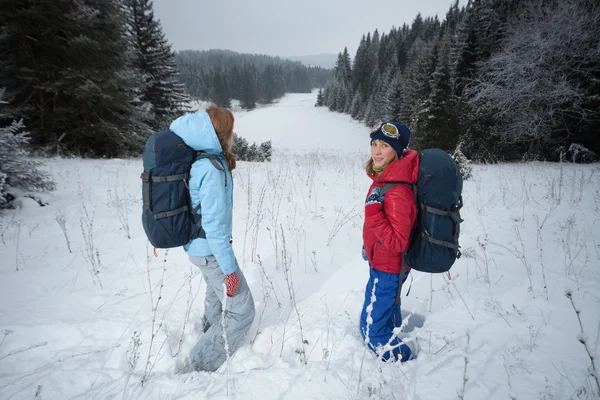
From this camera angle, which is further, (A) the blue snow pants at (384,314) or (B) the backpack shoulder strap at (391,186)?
(A) the blue snow pants at (384,314)

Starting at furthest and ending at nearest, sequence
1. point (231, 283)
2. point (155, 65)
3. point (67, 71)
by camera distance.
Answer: point (155, 65) < point (67, 71) < point (231, 283)

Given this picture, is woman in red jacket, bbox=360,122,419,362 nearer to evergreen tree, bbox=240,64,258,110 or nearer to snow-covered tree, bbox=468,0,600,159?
snow-covered tree, bbox=468,0,600,159

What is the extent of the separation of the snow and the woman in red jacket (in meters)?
0.18

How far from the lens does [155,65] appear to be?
14.6m

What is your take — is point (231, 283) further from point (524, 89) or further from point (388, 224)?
point (524, 89)

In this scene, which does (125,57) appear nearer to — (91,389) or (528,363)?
(91,389)

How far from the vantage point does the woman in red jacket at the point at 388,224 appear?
5.87 feet

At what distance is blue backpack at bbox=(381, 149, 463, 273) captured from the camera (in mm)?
1745

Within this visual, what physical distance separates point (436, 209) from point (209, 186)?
1.64 meters

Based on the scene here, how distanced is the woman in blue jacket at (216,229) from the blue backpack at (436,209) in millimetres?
1231

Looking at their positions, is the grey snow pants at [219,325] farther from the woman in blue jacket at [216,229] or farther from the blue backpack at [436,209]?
the blue backpack at [436,209]

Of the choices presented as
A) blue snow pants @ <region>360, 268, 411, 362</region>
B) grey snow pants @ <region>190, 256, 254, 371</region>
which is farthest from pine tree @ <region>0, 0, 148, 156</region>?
blue snow pants @ <region>360, 268, 411, 362</region>

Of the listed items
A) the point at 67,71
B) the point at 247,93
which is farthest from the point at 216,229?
the point at 247,93

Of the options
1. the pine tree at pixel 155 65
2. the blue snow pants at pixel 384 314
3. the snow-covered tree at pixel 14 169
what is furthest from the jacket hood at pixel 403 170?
the pine tree at pixel 155 65
